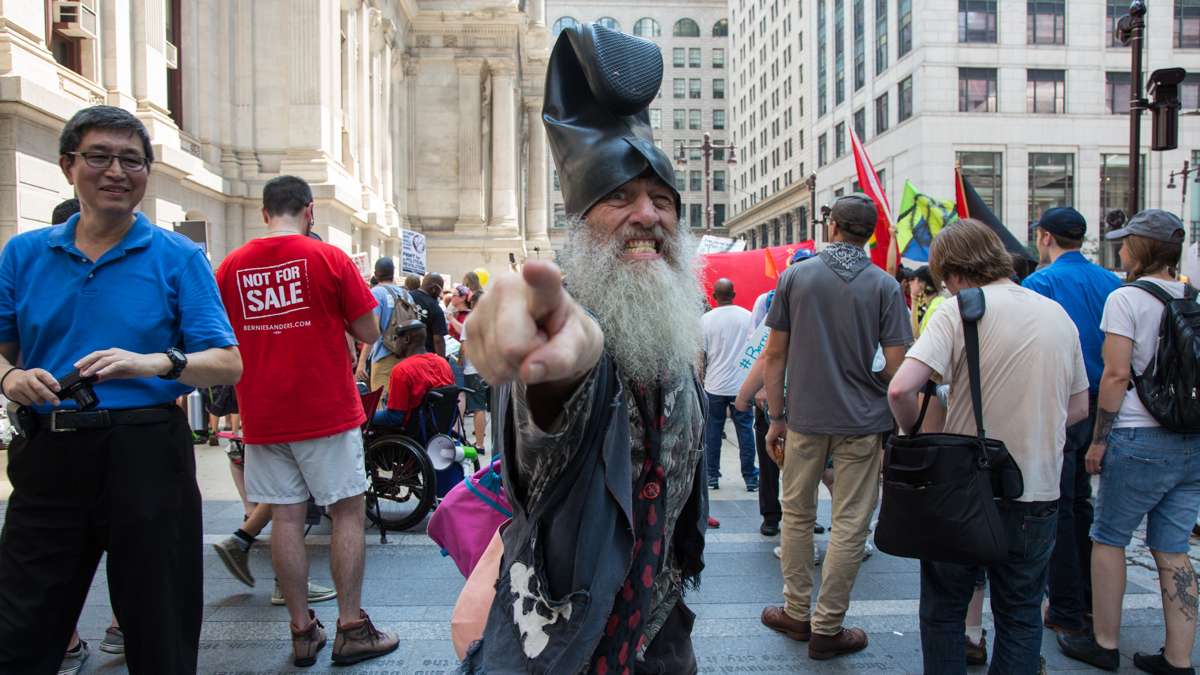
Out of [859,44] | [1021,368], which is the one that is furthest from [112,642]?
[859,44]

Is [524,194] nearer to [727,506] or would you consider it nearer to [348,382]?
[727,506]

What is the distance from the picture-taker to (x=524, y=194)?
41.5m

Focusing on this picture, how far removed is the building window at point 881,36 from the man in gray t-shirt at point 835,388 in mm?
52190

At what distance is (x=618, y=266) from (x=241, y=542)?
3914 mm

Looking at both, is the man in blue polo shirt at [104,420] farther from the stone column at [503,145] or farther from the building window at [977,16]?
the building window at [977,16]

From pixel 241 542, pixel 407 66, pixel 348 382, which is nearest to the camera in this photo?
pixel 348 382

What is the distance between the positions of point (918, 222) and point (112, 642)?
1004 centimetres

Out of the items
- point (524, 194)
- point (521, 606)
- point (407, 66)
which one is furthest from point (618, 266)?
point (524, 194)

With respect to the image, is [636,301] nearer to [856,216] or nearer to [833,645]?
[856,216]

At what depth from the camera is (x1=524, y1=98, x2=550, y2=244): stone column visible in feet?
128

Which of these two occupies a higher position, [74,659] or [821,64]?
[821,64]

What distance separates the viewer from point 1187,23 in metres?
43.9

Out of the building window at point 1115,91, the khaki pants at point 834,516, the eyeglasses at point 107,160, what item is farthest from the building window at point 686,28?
the eyeglasses at point 107,160

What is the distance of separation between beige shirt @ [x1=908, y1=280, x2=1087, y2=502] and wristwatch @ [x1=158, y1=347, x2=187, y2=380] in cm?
279
